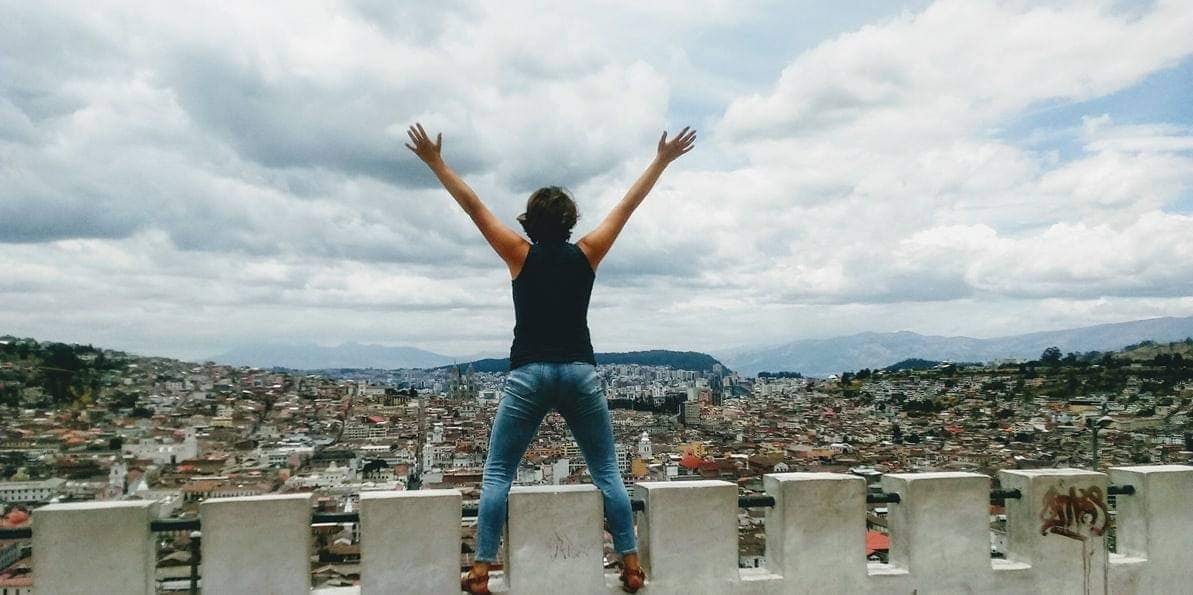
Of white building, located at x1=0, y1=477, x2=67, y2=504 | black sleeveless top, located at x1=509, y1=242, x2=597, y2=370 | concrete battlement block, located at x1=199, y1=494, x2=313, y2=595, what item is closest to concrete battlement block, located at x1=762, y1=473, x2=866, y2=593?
black sleeveless top, located at x1=509, y1=242, x2=597, y2=370

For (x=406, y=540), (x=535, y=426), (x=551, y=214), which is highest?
(x=551, y=214)

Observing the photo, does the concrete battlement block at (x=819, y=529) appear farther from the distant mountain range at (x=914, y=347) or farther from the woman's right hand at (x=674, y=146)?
the distant mountain range at (x=914, y=347)

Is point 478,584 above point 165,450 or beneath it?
above

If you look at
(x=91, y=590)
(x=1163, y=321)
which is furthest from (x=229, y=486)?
(x=1163, y=321)

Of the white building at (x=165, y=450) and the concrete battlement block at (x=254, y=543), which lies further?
the white building at (x=165, y=450)

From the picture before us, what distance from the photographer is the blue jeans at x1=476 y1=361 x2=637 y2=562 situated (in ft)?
11.7

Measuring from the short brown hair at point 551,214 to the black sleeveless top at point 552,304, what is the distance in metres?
0.09

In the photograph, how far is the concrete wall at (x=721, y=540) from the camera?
11.5 feet

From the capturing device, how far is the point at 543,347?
3.56 metres

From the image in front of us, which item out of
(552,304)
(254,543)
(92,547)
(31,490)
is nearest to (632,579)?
(552,304)

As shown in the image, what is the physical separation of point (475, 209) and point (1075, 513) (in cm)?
378

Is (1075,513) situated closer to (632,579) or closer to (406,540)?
(632,579)

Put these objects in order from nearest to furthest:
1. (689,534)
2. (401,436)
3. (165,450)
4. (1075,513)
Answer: (689,534), (1075,513), (165,450), (401,436)

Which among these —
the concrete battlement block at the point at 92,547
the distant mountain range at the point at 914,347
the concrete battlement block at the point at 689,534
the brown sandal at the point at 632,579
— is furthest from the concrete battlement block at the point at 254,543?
the distant mountain range at the point at 914,347
